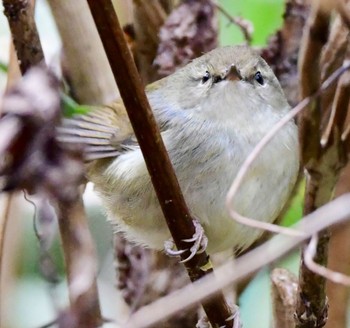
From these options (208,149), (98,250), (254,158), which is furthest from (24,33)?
(98,250)

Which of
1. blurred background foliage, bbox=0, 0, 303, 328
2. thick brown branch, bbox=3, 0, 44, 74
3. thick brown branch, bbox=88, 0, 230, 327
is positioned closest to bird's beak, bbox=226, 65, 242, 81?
blurred background foliage, bbox=0, 0, 303, 328

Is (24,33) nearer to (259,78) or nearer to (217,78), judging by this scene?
(217,78)

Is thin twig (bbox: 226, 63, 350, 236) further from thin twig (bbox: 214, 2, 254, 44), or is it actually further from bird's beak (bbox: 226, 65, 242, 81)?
thin twig (bbox: 214, 2, 254, 44)

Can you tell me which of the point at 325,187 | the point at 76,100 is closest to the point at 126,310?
the point at 76,100

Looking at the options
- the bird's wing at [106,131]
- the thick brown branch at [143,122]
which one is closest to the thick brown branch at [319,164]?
the thick brown branch at [143,122]

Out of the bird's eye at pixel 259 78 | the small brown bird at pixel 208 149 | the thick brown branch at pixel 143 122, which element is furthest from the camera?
the bird's eye at pixel 259 78

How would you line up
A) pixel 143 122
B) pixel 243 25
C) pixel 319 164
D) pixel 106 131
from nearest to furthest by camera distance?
pixel 143 122 < pixel 319 164 < pixel 106 131 < pixel 243 25

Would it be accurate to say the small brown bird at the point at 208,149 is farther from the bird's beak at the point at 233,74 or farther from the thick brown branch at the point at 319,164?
the thick brown branch at the point at 319,164
